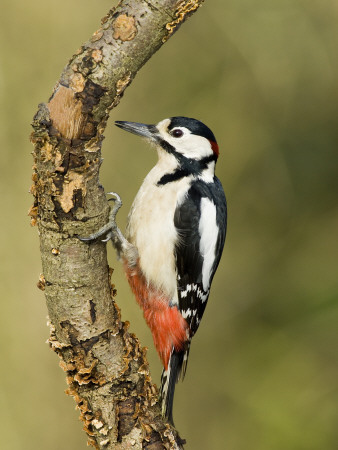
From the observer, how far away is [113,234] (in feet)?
7.86

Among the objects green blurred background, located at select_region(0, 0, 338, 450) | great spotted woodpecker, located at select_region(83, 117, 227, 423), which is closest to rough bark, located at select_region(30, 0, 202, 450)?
great spotted woodpecker, located at select_region(83, 117, 227, 423)

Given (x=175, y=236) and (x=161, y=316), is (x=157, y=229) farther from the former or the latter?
(x=161, y=316)

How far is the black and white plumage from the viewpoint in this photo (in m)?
2.66

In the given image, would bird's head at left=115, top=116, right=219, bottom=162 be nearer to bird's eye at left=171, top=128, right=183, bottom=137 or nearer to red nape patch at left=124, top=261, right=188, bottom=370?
bird's eye at left=171, top=128, right=183, bottom=137

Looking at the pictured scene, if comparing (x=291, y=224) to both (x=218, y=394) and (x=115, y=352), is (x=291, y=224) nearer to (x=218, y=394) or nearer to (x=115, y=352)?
(x=218, y=394)

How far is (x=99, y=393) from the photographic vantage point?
7.09 ft

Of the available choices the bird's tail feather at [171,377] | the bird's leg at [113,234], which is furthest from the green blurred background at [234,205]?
the bird's leg at [113,234]

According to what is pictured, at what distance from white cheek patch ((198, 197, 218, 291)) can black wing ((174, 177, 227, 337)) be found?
0.02 m

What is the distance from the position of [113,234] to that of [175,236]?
37 centimetres

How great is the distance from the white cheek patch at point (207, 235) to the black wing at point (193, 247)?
0.6 inches

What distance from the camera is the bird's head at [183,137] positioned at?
2787 mm

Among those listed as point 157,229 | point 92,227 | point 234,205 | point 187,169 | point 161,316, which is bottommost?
point 161,316

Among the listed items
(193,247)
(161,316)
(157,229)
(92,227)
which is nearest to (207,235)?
(193,247)

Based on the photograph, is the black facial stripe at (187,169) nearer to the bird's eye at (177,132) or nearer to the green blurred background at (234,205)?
the bird's eye at (177,132)
